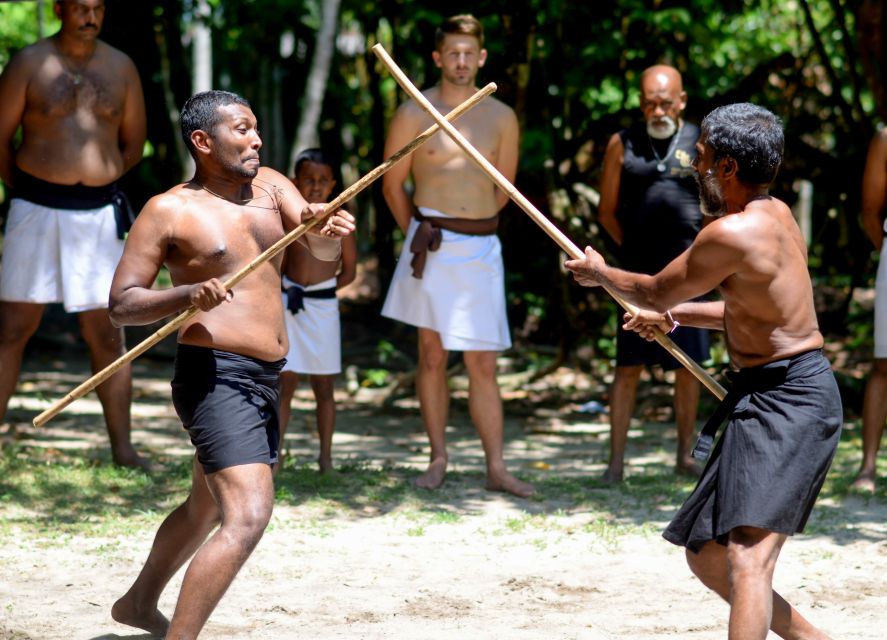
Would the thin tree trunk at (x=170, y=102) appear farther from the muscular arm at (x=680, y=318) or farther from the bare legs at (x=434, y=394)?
the muscular arm at (x=680, y=318)

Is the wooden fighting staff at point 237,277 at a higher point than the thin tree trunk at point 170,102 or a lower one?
lower

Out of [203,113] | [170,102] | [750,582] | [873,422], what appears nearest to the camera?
[750,582]

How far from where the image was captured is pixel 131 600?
4.12 m

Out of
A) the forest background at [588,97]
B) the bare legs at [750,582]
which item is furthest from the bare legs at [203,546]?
the forest background at [588,97]

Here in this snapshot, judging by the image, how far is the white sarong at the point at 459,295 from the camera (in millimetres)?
6262

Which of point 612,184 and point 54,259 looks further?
point 612,184

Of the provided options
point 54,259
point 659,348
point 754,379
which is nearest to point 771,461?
point 754,379

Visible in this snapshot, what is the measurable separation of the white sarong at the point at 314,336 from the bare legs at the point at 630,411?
145 cm

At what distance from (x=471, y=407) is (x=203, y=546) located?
2846 mm

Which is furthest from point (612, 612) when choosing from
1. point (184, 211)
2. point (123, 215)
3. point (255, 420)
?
point (123, 215)

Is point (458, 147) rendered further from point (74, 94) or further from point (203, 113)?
point (203, 113)

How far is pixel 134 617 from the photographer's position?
4141mm

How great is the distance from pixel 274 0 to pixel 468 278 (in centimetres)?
654

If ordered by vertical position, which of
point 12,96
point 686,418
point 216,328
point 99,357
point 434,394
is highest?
point 12,96
